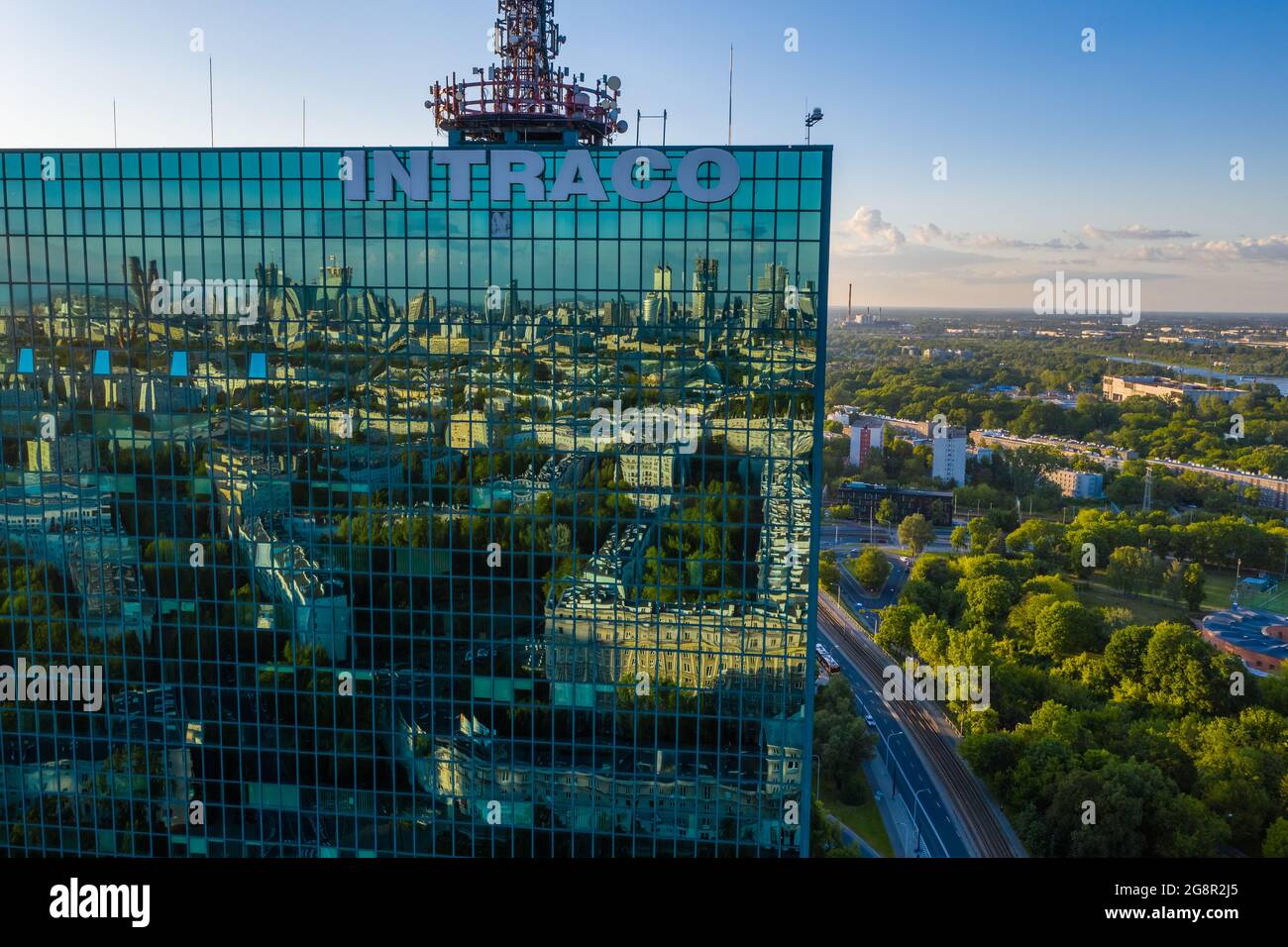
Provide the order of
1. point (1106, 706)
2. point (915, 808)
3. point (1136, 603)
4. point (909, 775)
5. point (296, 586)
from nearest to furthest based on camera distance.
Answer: point (296, 586) < point (915, 808) < point (909, 775) < point (1106, 706) < point (1136, 603)

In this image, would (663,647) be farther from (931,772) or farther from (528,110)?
(931,772)

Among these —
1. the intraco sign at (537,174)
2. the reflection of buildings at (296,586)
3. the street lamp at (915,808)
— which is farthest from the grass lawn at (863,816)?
the intraco sign at (537,174)

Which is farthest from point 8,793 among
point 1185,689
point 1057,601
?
point 1057,601

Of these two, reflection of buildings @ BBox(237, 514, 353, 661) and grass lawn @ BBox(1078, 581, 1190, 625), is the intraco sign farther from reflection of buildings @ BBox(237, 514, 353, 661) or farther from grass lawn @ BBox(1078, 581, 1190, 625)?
grass lawn @ BBox(1078, 581, 1190, 625)

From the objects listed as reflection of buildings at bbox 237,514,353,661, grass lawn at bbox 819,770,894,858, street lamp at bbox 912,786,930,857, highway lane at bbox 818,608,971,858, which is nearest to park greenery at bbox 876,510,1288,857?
street lamp at bbox 912,786,930,857

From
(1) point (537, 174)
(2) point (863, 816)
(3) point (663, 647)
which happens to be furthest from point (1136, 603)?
(1) point (537, 174)
